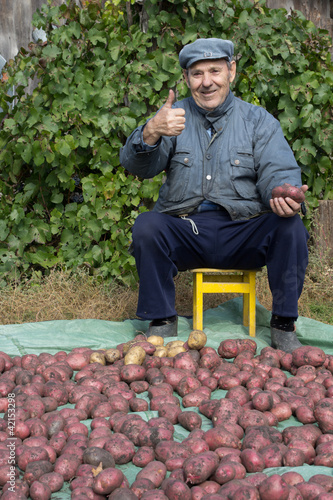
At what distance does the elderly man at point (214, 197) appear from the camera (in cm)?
294

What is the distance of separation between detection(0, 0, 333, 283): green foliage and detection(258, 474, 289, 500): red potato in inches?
108

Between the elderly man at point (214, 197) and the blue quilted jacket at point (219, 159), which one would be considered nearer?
the elderly man at point (214, 197)

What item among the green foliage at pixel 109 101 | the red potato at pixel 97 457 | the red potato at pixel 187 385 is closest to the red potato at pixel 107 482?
the red potato at pixel 97 457

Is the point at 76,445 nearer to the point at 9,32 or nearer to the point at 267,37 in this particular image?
the point at 267,37

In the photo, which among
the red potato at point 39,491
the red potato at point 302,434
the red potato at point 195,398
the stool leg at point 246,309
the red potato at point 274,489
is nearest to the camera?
the red potato at point 274,489

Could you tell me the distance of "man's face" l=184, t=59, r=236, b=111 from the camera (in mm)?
3105

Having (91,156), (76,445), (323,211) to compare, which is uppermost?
(91,156)

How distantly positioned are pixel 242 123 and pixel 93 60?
1.50m

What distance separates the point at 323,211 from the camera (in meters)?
4.33

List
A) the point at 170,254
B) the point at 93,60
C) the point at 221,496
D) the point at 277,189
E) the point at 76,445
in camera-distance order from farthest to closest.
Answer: the point at 93,60 < the point at 170,254 < the point at 277,189 < the point at 76,445 < the point at 221,496

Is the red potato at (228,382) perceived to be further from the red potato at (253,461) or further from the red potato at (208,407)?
the red potato at (253,461)

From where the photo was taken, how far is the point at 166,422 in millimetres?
1904

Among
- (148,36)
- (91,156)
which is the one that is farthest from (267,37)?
(91,156)

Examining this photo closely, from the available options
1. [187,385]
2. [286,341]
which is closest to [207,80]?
[286,341]
